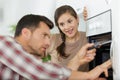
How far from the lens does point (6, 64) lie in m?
0.84

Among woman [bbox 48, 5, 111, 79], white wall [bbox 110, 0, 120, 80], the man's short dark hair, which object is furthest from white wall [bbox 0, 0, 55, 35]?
white wall [bbox 110, 0, 120, 80]

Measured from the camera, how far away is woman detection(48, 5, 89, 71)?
1.15 meters

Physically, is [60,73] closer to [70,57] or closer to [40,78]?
[40,78]

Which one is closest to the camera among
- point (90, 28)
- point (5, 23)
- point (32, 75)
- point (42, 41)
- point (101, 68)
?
point (32, 75)

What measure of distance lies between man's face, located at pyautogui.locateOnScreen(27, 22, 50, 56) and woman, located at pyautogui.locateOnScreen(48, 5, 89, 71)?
0.16 meters

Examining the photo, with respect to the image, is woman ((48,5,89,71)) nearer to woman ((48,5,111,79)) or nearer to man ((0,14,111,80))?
woman ((48,5,111,79))

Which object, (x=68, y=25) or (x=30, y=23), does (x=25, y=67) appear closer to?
(x=30, y=23)

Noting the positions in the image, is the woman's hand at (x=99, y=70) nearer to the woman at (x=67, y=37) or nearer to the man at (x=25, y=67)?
the man at (x=25, y=67)

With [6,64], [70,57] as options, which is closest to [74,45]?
[70,57]

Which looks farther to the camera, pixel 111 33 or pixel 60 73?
pixel 111 33

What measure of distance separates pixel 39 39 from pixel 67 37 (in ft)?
0.66

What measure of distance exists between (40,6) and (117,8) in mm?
576

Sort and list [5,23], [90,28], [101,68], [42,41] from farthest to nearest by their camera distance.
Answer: [5,23] → [90,28] → [42,41] → [101,68]

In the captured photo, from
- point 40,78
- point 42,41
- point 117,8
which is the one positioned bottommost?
point 40,78
